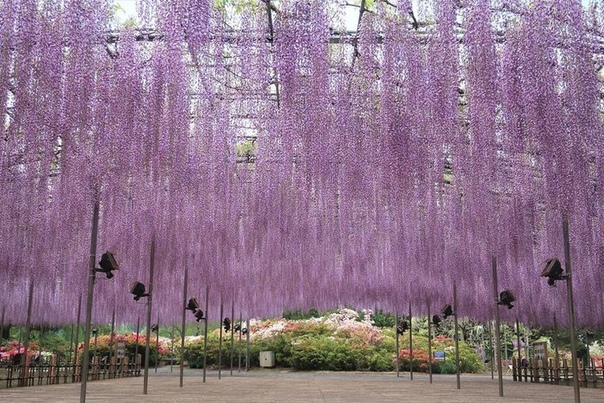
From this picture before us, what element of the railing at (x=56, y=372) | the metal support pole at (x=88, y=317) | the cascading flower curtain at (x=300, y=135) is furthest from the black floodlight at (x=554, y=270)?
the railing at (x=56, y=372)

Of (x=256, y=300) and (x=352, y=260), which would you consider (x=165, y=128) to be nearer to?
(x=352, y=260)

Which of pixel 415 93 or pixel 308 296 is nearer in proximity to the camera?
pixel 415 93

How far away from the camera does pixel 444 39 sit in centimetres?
639

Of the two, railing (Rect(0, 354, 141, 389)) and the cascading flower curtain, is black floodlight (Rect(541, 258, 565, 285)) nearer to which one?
the cascading flower curtain

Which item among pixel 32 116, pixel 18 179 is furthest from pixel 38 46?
pixel 18 179

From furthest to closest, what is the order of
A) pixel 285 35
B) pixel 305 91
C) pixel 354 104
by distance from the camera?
pixel 354 104 → pixel 305 91 → pixel 285 35

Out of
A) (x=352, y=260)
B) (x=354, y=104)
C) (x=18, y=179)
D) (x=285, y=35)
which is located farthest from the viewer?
(x=352, y=260)

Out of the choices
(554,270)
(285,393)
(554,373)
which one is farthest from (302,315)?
(554,270)

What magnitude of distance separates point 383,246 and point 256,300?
6899mm

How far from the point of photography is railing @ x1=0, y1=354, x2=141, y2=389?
12594 millimetres

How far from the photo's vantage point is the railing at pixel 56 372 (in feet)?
41.3

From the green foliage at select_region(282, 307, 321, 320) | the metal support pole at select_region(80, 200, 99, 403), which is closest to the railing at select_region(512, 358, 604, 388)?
the metal support pole at select_region(80, 200, 99, 403)

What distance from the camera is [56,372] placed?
581 inches

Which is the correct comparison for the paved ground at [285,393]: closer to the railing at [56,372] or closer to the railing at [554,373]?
the railing at [56,372]
